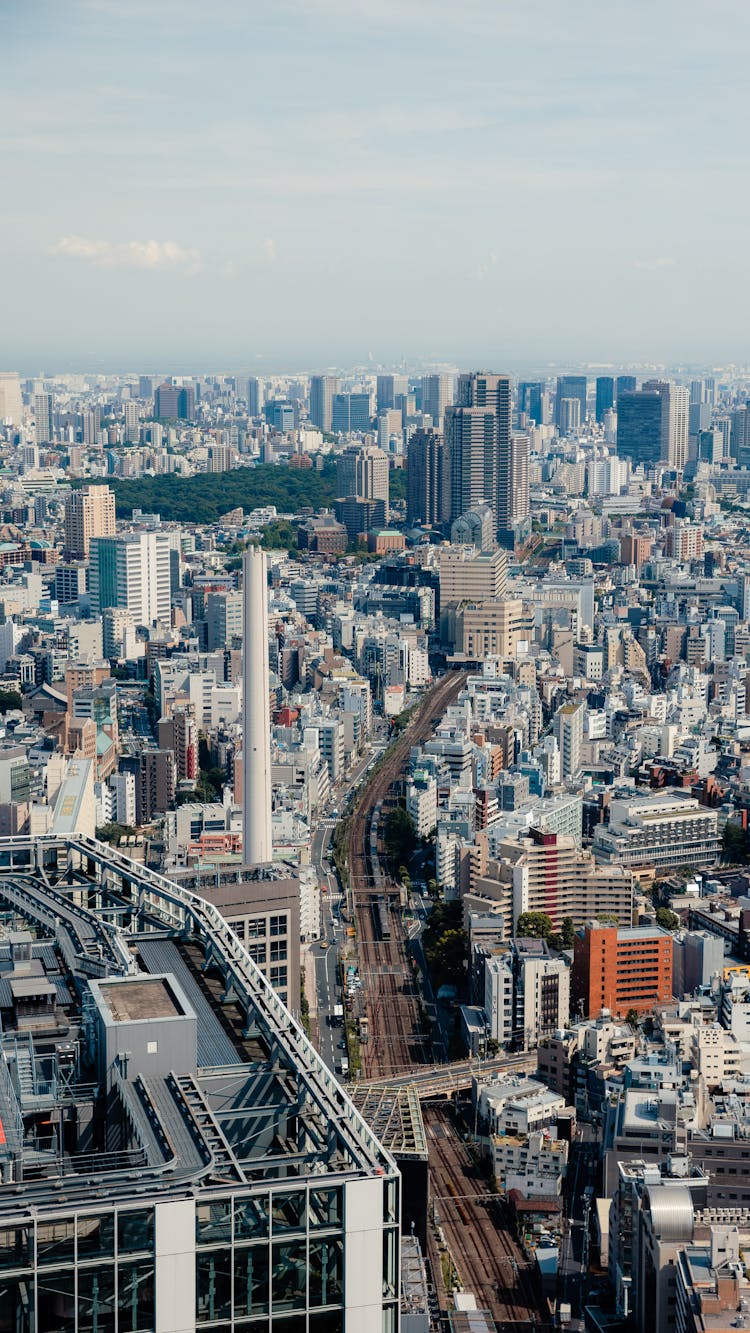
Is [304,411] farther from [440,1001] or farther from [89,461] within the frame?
[440,1001]

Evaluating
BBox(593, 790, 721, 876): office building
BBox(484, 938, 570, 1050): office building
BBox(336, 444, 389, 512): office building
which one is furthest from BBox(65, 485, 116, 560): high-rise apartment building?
BBox(484, 938, 570, 1050): office building

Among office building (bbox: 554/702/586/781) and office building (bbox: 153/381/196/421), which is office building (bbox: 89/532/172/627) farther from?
office building (bbox: 153/381/196/421)

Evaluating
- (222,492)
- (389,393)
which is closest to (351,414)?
(389,393)

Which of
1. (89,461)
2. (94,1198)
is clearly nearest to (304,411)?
(89,461)

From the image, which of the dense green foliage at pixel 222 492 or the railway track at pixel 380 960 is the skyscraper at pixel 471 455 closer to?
the dense green foliage at pixel 222 492

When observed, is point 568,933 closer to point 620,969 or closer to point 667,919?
point 667,919

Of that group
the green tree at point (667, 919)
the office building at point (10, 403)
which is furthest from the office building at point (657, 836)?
the office building at point (10, 403)
